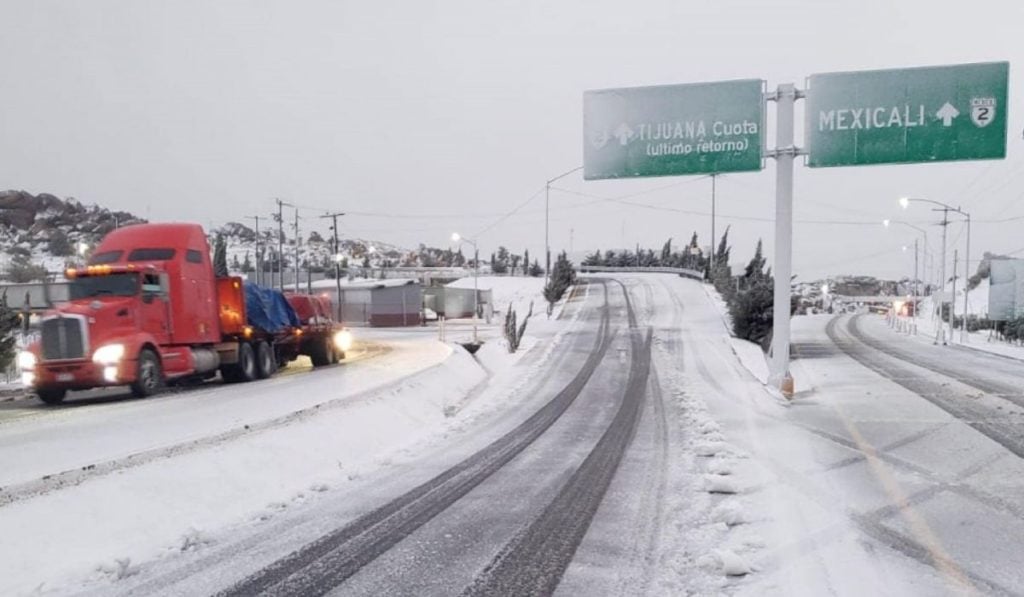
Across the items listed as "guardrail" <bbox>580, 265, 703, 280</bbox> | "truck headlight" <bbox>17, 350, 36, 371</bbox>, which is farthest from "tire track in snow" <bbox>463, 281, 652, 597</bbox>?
"guardrail" <bbox>580, 265, 703, 280</bbox>

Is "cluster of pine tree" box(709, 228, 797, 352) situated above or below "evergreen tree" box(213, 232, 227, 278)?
below

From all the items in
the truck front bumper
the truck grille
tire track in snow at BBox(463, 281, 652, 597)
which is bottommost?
tire track in snow at BBox(463, 281, 652, 597)

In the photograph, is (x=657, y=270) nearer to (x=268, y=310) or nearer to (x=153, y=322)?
(x=268, y=310)

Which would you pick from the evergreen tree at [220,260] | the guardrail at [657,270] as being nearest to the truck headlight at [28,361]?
the evergreen tree at [220,260]

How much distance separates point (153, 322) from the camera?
17.4m

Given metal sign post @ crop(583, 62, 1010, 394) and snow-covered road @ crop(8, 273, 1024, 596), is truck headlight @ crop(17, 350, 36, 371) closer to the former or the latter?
snow-covered road @ crop(8, 273, 1024, 596)

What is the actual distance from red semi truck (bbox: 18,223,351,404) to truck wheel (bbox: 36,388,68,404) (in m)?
0.02

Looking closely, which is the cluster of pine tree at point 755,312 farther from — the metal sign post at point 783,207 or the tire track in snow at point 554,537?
the tire track in snow at point 554,537

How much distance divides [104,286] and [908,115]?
59.9ft

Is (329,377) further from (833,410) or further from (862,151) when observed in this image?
(862,151)

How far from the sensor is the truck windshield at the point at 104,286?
16.7 m

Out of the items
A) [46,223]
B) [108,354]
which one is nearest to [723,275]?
[108,354]

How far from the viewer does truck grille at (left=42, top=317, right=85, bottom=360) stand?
15484mm

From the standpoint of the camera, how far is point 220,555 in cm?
637
